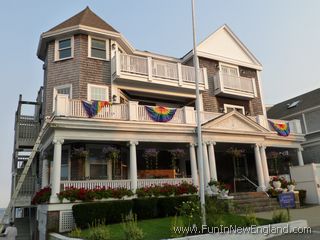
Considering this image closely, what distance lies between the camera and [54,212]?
1199cm

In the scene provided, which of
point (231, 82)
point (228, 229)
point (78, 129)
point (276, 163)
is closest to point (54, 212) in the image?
point (78, 129)

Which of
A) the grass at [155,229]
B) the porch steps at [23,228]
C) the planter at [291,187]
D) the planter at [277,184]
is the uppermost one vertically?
the planter at [277,184]

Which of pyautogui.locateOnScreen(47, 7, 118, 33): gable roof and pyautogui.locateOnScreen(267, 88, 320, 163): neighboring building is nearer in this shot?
pyautogui.locateOnScreen(47, 7, 118, 33): gable roof

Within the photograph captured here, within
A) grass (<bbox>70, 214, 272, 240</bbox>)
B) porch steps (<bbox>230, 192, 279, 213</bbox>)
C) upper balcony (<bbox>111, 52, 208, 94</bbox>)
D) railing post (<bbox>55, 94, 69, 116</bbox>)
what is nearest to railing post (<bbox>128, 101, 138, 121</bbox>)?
upper balcony (<bbox>111, 52, 208, 94</bbox>)

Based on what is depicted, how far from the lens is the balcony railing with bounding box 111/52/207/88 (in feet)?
54.2

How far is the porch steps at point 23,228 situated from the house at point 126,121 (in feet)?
10.7

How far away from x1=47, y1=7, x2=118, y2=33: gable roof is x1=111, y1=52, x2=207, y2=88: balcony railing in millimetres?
2522

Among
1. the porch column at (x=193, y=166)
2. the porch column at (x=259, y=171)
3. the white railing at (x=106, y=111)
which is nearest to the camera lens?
the white railing at (x=106, y=111)

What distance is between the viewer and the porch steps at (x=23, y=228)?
20.5 metres

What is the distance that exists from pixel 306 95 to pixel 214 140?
15021 mm

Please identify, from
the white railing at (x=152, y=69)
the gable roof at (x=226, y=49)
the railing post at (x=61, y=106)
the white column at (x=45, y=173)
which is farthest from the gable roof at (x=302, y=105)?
the white column at (x=45, y=173)

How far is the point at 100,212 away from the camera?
1186 centimetres

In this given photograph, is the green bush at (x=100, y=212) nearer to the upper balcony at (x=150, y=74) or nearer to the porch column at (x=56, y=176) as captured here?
the porch column at (x=56, y=176)

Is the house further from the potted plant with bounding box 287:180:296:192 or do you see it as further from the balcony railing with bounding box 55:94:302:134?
the potted plant with bounding box 287:180:296:192
